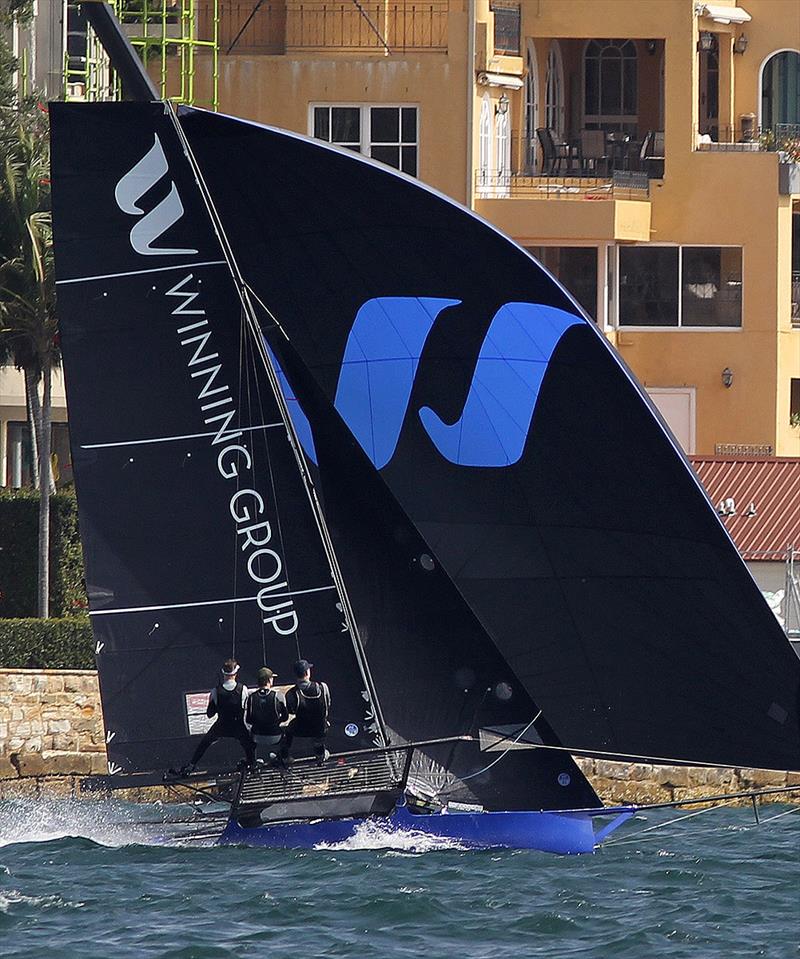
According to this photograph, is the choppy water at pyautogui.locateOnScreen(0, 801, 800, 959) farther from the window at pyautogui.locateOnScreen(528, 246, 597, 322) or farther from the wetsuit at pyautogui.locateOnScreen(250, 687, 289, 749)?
the window at pyautogui.locateOnScreen(528, 246, 597, 322)

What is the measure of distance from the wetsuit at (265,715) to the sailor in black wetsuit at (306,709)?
9 centimetres

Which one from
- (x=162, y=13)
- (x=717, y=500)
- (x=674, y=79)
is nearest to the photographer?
(x=717, y=500)

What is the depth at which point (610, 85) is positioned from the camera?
38.4 meters

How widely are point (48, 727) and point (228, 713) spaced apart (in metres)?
7.26

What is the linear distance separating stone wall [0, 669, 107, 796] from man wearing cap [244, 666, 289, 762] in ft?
22.8

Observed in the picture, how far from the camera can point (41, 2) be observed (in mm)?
33094

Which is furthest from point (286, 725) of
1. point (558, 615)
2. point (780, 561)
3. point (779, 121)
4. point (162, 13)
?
point (779, 121)

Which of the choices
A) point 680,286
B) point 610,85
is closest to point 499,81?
point 610,85

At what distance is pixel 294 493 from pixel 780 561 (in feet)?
39.1

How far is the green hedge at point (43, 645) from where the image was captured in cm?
2427

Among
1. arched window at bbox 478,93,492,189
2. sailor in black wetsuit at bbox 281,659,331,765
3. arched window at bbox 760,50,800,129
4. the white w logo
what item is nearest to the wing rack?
sailor in black wetsuit at bbox 281,659,331,765

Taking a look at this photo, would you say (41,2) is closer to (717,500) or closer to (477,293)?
(717,500)

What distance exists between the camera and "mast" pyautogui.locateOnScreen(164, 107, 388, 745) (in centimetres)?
1639

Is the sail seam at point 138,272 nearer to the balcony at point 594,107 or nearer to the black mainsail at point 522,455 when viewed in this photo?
the black mainsail at point 522,455
